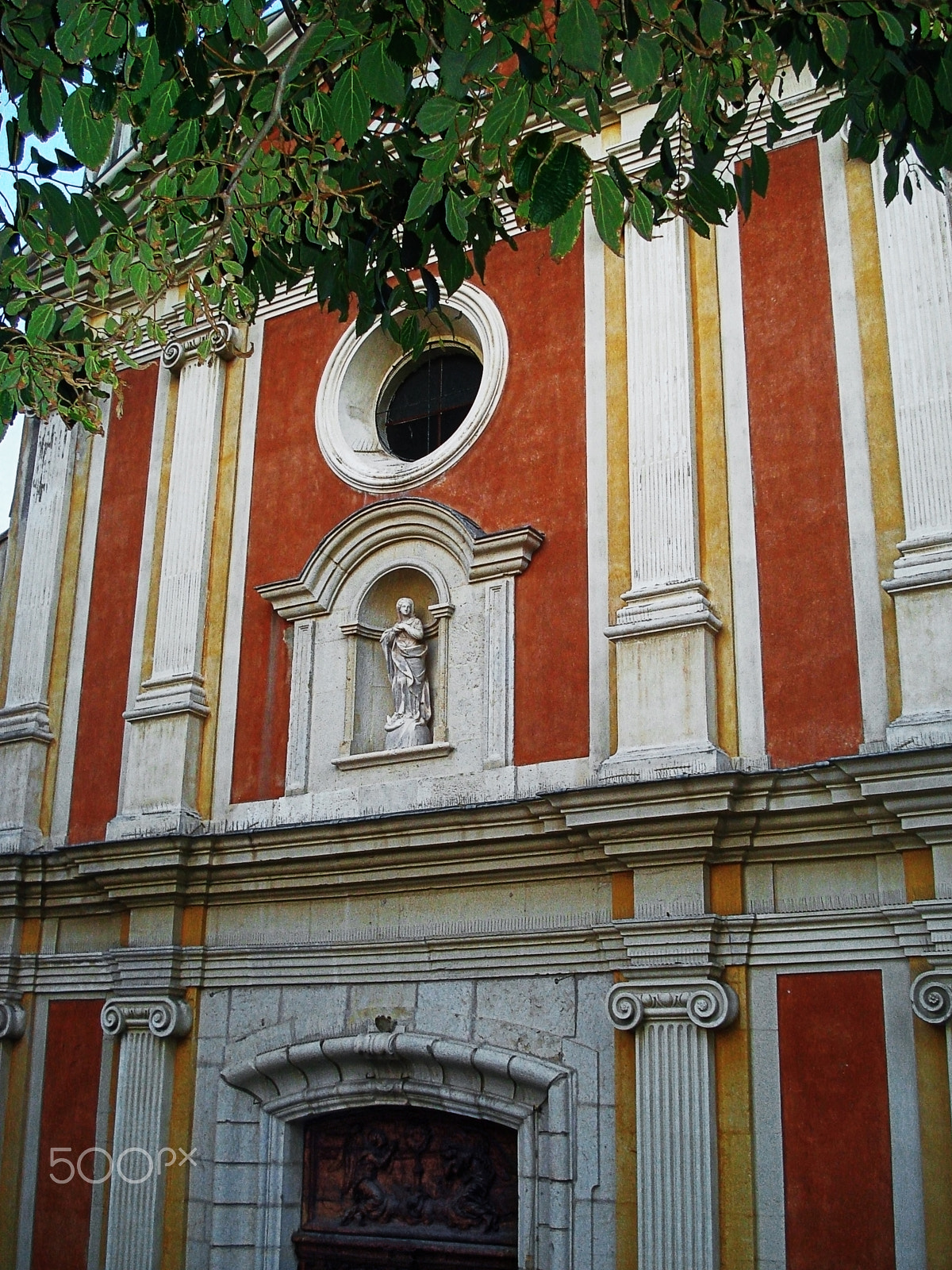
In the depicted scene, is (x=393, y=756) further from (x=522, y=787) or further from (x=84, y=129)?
(x=84, y=129)

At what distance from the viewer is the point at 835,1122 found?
24.8 ft

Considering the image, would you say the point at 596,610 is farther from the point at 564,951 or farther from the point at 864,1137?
the point at 864,1137

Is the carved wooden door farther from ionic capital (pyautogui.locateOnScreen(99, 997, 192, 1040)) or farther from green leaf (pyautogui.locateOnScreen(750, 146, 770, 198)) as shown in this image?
green leaf (pyautogui.locateOnScreen(750, 146, 770, 198))

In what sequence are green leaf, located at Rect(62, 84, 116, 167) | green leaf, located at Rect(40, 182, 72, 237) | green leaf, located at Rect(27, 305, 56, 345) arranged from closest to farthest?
1. green leaf, located at Rect(62, 84, 116, 167)
2. green leaf, located at Rect(40, 182, 72, 237)
3. green leaf, located at Rect(27, 305, 56, 345)

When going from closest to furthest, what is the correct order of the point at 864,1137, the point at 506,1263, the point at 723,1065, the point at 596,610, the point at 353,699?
1. the point at 864,1137
2. the point at 723,1065
3. the point at 506,1263
4. the point at 596,610
5. the point at 353,699

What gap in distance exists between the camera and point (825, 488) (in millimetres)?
8641

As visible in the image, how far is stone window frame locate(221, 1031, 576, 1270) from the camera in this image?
8.29 m

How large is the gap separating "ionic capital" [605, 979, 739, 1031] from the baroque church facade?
0.02 meters

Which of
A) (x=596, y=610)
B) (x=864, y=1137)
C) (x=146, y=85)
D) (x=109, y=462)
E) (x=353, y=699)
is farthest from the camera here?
(x=109, y=462)

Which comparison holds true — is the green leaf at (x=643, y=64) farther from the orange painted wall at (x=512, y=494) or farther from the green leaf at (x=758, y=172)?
the orange painted wall at (x=512, y=494)

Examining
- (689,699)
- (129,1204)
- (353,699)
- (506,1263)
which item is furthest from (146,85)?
(129,1204)

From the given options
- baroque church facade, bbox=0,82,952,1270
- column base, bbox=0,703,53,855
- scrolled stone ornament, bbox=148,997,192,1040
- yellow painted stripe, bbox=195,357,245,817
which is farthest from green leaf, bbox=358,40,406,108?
column base, bbox=0,703,53,855

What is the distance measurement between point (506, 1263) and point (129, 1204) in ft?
8.88

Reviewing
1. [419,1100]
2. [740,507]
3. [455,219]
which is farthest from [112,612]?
[455,219]
